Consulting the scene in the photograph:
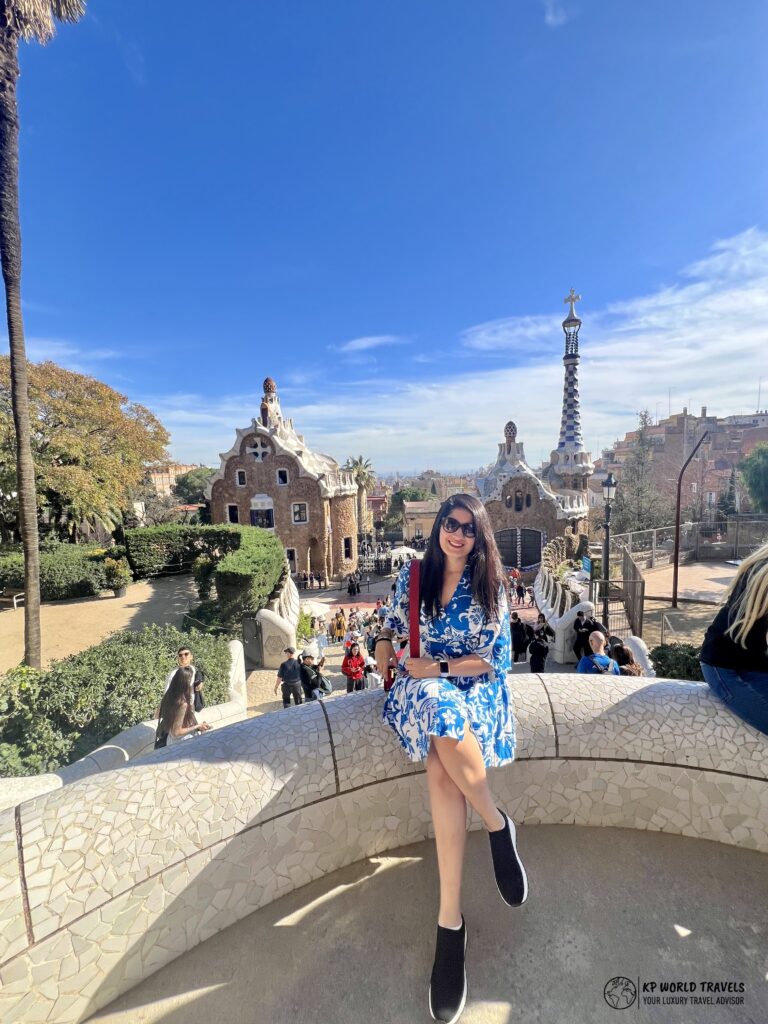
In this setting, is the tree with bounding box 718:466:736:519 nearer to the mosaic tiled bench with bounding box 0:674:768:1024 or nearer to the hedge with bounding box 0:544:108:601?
the hedge with bounding box 0:544:108:601

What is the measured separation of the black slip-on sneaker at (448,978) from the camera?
1599 mm

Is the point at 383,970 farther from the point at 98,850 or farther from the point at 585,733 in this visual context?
the point at 585,733

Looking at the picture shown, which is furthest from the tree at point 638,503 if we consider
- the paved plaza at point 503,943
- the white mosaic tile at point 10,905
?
the white mosaic tile at point 10,905

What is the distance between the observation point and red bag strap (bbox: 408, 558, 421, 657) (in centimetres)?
214

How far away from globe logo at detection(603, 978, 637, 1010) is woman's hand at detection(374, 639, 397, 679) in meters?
1.34

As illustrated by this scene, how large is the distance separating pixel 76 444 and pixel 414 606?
21.0 metres

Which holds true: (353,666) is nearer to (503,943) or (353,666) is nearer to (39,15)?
(503,943)

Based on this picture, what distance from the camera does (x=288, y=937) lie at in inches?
75.8

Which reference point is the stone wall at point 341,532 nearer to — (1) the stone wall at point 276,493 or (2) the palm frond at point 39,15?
(1) the stone wall at point 276,493

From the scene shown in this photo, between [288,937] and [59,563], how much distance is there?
58.5 feet

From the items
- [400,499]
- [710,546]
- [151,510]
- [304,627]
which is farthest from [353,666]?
[400,499]

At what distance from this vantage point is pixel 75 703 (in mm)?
5703

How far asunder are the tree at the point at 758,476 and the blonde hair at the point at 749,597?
97.1ft

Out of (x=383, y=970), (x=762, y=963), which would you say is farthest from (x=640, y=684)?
(x=383, y=970)
